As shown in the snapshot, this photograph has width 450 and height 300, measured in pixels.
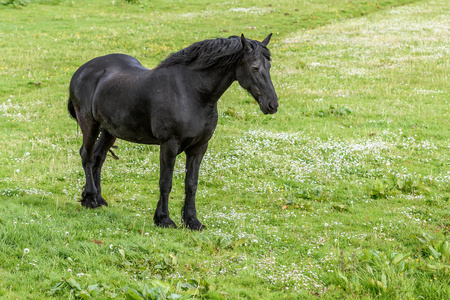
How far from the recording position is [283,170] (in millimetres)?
12102

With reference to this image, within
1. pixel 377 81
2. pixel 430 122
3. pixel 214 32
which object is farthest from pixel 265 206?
pixel 214 32

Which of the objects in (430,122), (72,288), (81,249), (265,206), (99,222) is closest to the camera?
(72,288)

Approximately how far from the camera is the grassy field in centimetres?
641

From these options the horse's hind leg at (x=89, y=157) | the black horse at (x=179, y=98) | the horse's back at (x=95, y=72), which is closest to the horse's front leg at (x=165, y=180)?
the black horse at (x=179, y=98)

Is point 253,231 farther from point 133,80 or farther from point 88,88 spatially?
point 88,88

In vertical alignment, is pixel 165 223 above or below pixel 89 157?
below

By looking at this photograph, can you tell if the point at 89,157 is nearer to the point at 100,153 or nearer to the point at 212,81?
the point at 100,153

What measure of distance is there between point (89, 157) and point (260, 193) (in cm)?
409

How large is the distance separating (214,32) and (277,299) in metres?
27.6

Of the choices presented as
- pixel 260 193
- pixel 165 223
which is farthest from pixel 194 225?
pixel 260 193

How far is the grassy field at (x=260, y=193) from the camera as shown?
641 centimetres

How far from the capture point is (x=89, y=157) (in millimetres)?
9602

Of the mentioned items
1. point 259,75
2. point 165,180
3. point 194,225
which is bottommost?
point 194,225

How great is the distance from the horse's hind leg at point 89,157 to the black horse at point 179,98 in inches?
1.2
